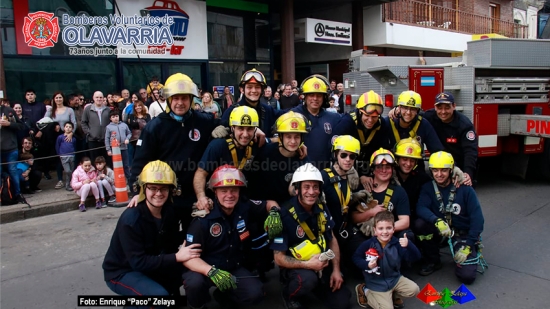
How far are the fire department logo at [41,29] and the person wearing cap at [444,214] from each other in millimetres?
9525

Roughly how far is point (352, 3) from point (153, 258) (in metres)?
15.8

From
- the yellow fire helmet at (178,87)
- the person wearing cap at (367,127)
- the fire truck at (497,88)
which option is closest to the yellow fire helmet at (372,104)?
the person wearing cap at (367,127)

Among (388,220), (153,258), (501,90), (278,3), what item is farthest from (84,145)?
(278,3)

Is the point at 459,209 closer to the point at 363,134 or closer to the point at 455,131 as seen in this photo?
the point at 363,134

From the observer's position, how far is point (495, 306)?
387 cm

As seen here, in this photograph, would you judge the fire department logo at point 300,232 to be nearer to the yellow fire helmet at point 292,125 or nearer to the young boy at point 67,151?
the yellow fire helmet at point 292,125

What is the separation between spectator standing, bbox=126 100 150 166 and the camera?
8797mm

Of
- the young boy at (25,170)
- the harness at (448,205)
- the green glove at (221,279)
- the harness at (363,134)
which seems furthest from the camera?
the young boy at (25,170)

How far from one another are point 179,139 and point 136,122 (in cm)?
510

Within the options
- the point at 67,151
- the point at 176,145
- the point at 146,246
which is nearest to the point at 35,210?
the point at 67,151

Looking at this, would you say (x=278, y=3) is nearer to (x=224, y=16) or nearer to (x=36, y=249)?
(x=224, y=16)

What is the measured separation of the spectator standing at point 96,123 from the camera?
8500mm

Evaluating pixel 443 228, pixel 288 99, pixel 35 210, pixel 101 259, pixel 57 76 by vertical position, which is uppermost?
pixel 57 76

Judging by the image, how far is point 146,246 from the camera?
3613mm
